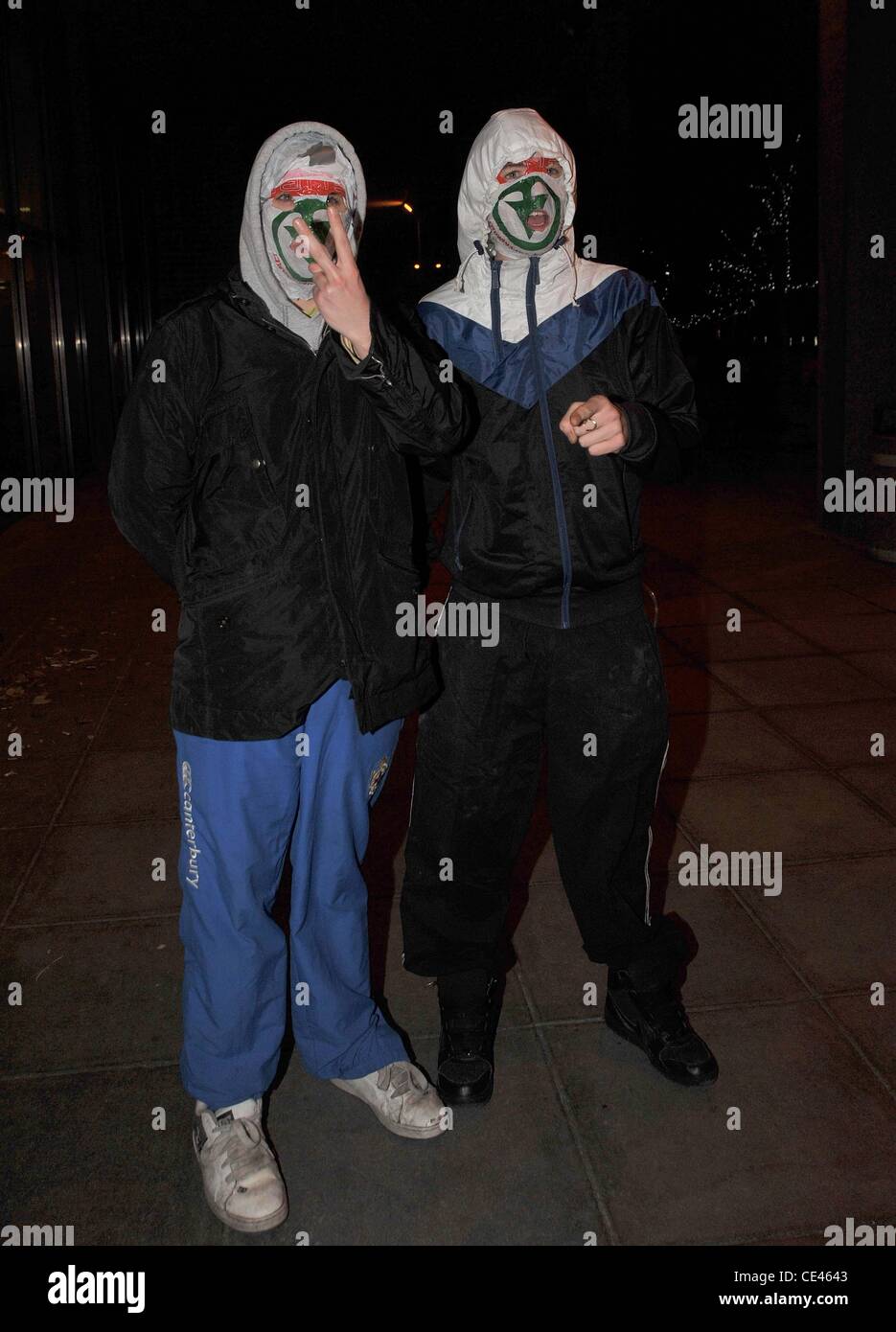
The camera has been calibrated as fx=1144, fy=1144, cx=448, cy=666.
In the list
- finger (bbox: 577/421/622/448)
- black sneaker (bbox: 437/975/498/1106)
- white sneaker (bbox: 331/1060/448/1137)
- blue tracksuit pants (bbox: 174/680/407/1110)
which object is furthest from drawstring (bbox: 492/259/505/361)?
white sneaker (bbox: 331/1060/448/1137)

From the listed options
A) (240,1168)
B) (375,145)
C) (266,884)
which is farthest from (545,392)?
(375,145)

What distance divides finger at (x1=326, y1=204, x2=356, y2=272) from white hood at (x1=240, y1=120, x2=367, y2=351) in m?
0.16

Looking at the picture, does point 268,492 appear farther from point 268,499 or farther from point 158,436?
point 158,436

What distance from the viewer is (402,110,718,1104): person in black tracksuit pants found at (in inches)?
88.7

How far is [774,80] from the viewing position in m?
18.1

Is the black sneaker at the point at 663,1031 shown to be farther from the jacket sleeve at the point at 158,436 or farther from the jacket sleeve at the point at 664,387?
the jacket sleeve at the point at 158,436

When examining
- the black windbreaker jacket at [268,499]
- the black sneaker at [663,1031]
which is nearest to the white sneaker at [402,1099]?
the black sneaker at [663,1031]

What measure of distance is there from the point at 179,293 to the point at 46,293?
750 cm

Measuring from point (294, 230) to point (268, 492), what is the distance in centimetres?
44

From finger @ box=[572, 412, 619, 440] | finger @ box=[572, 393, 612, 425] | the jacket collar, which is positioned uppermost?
the jacket collar

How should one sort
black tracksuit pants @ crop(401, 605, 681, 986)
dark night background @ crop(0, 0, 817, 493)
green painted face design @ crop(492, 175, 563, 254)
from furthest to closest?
dark night background @ crop(0, 0, 817, 493) < black tracksuit pants @ crop(401, 605, 681, 986) < green painted face design @ crop(492, 175, 563, 254)

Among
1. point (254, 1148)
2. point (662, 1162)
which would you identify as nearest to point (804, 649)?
point (662, 1162)

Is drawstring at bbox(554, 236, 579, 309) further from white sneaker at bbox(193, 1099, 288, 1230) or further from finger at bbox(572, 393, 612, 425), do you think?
white sneaker at bbox(193, 1099, 288, 1230)
